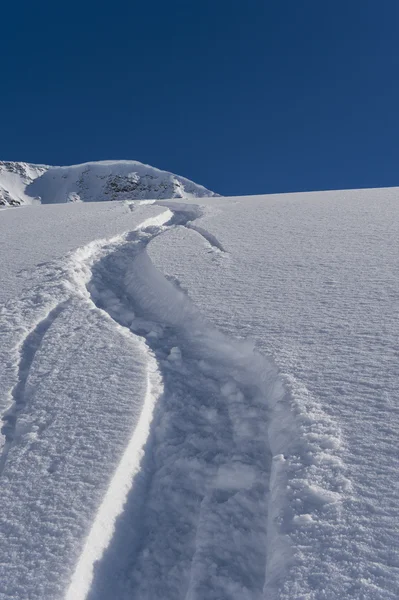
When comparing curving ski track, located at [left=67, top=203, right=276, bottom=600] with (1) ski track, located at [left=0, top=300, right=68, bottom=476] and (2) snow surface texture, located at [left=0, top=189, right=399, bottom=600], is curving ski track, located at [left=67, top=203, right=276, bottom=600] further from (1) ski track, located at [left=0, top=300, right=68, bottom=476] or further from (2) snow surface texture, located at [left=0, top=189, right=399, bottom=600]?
(1) ski track, located at [left=0, top=300, right=68, bottom=476]

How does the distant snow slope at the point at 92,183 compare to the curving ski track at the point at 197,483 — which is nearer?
the curving ski track at the point at 197,483

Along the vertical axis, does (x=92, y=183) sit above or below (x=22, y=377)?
above

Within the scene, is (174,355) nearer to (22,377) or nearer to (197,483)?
(22,377)

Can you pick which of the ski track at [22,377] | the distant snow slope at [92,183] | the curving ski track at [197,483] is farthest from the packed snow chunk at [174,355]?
the distant snow slope at [92,183]

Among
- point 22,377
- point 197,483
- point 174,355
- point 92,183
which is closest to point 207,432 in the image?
point 197,483

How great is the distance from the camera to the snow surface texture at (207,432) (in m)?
2.05

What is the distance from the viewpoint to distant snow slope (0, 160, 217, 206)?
16900 centimetres

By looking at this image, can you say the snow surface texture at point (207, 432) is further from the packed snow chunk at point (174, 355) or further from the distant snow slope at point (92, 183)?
the distant snow slope at point (92, 183)

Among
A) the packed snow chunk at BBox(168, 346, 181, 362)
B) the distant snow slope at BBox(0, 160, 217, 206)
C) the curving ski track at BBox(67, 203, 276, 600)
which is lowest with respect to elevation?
the curving ski track at BBox(67, 203, 276, 600)

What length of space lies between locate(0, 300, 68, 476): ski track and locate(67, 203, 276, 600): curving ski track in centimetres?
67

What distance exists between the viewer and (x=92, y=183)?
598ft

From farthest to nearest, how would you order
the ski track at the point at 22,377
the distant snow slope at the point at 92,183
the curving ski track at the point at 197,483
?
the distant snow slope at the point at 92,183 → the ski track at the point at 22,377 → the curving ski track at the point at 197,483

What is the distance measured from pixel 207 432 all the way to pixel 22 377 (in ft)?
4.17

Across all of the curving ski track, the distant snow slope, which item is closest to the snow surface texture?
the curving ski track
